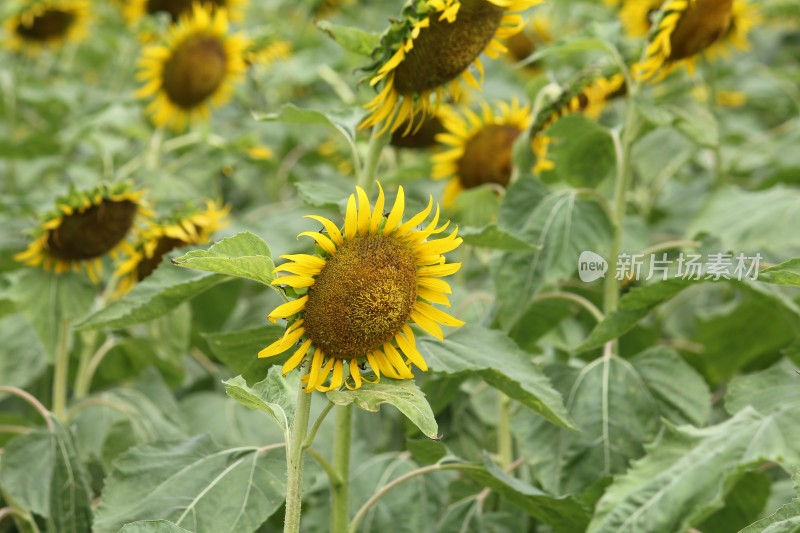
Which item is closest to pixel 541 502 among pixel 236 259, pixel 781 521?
pixel 781 521

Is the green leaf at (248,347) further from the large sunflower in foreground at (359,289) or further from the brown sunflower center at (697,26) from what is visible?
the brown sunflower center at (697,26)

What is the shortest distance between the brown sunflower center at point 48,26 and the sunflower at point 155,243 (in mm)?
1360

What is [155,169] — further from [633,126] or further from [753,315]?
[753,315]

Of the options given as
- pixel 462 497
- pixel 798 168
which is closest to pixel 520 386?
pixel 462 497

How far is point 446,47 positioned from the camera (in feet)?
4.47

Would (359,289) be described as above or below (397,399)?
above

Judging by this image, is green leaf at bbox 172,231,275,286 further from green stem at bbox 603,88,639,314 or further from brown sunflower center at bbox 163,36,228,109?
brown sunflower center at bbox 163,36,228,109

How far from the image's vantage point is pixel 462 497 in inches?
68.6

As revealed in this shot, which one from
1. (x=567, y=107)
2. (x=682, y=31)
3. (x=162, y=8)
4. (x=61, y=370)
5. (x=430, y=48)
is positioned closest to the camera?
(x=430, y=48)

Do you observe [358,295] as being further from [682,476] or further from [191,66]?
[191,66]

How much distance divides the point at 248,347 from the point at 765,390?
2.34ft

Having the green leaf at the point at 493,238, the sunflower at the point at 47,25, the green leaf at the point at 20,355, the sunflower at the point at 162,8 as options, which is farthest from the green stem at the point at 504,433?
the sunflower at the point at 47,25

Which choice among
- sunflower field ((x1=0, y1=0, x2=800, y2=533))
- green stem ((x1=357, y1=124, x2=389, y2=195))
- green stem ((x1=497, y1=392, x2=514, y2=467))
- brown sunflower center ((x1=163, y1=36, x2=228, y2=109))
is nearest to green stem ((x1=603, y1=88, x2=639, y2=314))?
sunflower field ((x1=0, y1=0, x2=800, y2=533))

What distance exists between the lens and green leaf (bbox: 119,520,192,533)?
1.17 m
